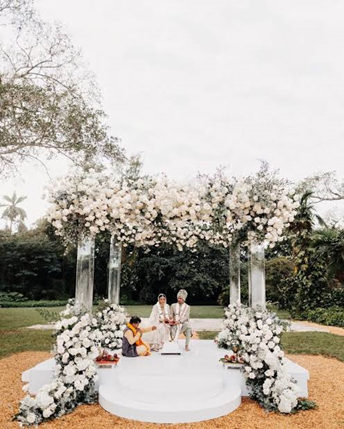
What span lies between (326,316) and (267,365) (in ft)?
37.3

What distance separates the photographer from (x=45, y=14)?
1188 centimetres

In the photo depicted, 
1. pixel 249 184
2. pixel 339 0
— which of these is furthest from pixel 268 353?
pixel 339 0

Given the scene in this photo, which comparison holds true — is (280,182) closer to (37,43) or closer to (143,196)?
(143,196)

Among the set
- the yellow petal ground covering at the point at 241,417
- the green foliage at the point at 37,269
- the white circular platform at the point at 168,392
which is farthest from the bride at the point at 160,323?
the green foliage at the point at 37,269

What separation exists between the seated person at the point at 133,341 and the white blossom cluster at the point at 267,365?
195cm

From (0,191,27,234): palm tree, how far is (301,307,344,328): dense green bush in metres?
33.1

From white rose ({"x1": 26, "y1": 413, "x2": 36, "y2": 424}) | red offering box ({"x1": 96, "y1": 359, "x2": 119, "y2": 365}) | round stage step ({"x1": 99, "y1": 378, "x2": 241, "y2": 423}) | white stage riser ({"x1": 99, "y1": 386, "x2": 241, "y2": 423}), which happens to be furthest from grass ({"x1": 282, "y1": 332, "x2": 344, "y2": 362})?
white rose ({"x1": 26, "y1": 413, "x2": 36, "y2": 424})

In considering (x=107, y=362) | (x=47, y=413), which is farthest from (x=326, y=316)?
(x=47, y=413)

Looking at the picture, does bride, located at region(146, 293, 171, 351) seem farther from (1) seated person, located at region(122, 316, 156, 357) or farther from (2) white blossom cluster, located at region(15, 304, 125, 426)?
(2) white blossom cluster, located at region(15, 304, 125, 426)

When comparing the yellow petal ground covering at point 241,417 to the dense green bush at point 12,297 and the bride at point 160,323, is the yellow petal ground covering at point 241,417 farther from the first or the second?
the dense green bush at point 12,297

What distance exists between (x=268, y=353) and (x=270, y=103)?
12.0 metres

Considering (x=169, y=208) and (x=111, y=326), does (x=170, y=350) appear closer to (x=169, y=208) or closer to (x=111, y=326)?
(x=111, y=326)

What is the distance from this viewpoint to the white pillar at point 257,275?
6234 millimetres

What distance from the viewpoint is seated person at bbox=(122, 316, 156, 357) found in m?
6.81
